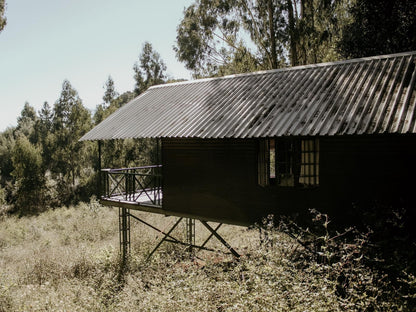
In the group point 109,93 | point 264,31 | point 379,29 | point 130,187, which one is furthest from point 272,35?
point 109,93

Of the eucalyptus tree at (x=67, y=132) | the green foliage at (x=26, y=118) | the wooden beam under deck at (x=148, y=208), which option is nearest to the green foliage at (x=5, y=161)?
the green foliage at (x=26, y=118)

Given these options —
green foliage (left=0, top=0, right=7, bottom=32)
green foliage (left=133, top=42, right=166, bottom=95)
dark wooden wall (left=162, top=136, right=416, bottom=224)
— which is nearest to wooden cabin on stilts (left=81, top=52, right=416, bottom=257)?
dark wooden wall (left=162, top=136, right=416, bottom=224)

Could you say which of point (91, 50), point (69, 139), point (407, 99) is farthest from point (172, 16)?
point (407, 99)

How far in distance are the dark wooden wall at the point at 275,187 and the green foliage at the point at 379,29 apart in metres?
12.6

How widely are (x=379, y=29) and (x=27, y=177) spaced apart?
30.4 metres

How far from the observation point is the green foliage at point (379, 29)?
706 inches

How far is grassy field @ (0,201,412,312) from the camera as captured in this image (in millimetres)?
6105

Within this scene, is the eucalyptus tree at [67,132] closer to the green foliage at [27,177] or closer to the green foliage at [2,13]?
the green foliage at [27,177]

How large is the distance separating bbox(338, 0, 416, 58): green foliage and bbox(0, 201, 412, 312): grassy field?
Answer: 12164 millimetres

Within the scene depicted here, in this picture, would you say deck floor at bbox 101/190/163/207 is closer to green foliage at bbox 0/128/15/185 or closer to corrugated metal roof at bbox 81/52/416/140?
corrugated metal roof at bbox 81/52/416/140

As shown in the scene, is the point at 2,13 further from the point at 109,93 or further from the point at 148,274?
the point at 109,93

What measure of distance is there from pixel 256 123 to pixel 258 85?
2742 millimetres

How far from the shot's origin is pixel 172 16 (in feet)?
90.8

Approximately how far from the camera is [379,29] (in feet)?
61.2
